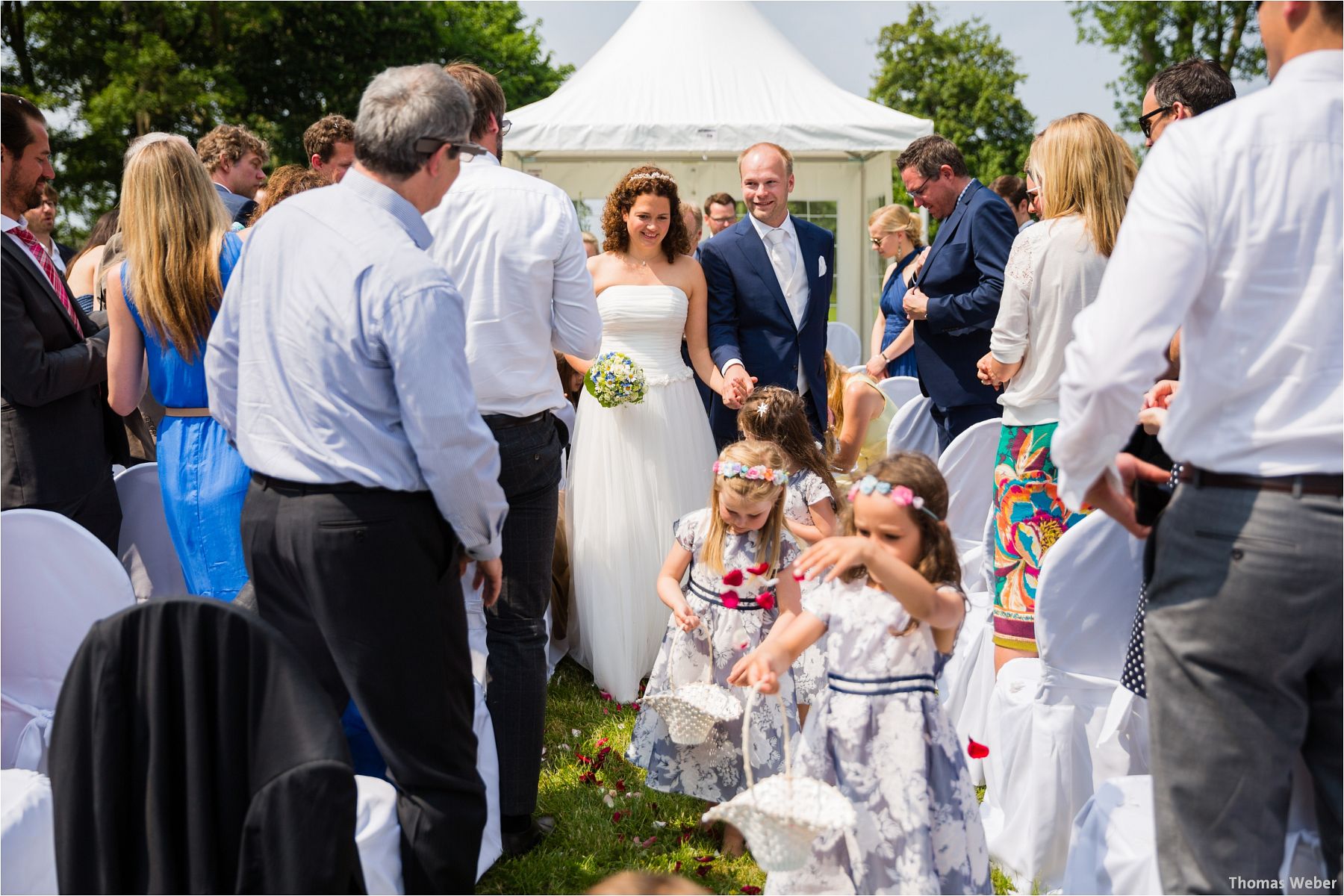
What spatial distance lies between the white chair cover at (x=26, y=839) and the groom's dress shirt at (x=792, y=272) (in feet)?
10.3

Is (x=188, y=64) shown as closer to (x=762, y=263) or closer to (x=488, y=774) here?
(x=762, y=263)

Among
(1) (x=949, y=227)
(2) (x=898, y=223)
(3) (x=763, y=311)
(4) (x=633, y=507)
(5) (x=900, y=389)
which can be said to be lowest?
(5) (x=900, y=389)

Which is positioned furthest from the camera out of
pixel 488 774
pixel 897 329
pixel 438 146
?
pixel 897 329

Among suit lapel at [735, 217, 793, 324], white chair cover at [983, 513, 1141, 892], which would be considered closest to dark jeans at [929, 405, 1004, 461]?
suit lapel at [735, 217, 793, 324]

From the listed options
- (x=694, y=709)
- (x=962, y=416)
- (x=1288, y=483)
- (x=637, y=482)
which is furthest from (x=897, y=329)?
(x=1288, y=483)

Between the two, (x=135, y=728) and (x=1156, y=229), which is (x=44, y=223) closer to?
(x=135, y=728)

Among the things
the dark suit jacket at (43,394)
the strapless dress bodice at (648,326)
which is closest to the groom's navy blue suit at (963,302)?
the strapless dress bodice at (648,326)

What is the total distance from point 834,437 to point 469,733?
2.99m

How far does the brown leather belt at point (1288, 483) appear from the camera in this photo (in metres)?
1.87

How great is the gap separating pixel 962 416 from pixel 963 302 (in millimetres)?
489

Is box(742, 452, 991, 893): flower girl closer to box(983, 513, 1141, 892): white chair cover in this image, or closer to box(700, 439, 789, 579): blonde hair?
box(983, 513, 1141, 892): white chair cover

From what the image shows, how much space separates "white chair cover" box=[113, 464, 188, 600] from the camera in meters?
3.76

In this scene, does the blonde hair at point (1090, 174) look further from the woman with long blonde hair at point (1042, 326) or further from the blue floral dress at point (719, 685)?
the blue floral dress at point (719, 685)

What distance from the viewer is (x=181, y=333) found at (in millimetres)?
3295
